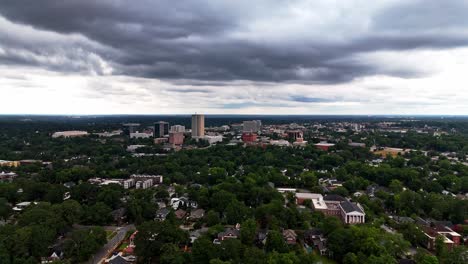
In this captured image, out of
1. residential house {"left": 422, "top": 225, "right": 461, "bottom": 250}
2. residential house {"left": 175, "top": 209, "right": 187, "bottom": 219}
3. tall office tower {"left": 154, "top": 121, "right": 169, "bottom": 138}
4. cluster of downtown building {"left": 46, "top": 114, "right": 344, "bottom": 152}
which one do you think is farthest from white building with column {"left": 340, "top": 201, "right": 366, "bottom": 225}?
tall office tower {"left": 154, "top": 121, "right": 169, "bottom": 138}

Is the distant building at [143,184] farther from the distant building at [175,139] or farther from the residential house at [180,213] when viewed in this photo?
the distant building at [175,139]

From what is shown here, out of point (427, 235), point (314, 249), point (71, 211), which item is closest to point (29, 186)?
point (71, 211)

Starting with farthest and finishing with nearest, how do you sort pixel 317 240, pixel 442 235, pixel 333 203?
pixel 333 203 < pixel 317 240 < pixel 442 235

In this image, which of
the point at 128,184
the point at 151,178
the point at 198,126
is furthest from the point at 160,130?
the point at 128,184

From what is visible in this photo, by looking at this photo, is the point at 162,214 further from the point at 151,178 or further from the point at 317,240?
the point at 151,178

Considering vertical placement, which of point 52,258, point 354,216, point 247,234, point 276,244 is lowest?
point 52,258

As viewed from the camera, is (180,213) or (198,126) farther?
(198,126)

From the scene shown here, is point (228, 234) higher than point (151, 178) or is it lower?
higher

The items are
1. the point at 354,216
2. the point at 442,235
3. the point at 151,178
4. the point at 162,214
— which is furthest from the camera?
the point at 151,178

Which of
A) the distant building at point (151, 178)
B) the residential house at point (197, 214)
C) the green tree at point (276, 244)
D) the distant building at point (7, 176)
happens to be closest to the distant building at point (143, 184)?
the distant building at point (151, 178)
